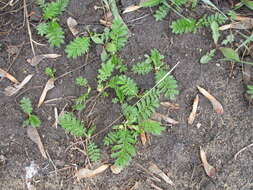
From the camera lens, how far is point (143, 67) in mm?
2314

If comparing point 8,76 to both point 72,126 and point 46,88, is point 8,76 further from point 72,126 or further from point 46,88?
point 72,126

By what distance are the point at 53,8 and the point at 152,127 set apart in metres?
1.07

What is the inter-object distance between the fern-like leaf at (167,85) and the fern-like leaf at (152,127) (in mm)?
208

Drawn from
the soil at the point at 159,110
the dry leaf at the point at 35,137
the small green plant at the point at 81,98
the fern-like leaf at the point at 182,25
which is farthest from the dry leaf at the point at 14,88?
the fern-like leaf at the point at 182,25

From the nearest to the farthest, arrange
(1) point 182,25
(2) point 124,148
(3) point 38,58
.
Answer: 1. (2) point 124,148
2. (1) point 182,25
3. (3) point 38,58

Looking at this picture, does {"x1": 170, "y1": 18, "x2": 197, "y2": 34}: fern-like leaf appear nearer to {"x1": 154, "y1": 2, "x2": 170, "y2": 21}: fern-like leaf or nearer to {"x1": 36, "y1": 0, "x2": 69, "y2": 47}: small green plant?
{"x1": 154, "y1": 2, "x2": 170, "y2": 21}: fern-like leaf

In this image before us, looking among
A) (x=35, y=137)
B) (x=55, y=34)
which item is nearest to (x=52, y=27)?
(x=55, y=34)

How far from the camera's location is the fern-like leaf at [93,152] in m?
2.25

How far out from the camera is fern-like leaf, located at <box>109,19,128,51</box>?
2.33m

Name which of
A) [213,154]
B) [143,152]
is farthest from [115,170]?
[213,154]

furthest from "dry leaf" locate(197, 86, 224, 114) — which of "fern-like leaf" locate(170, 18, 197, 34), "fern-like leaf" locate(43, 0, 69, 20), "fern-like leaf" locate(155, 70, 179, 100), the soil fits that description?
"fern-like leaf" locate(43, 0, 69, 20)

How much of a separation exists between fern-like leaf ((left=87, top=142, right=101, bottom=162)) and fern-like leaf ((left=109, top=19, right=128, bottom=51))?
683 millimetres

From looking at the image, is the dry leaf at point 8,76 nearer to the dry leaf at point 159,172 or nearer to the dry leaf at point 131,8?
the dry leaf at point 131,8

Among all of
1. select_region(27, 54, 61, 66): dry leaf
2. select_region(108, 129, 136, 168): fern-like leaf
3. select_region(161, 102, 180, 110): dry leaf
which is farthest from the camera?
select_region(27, 54, 61, 66): dry leaf
